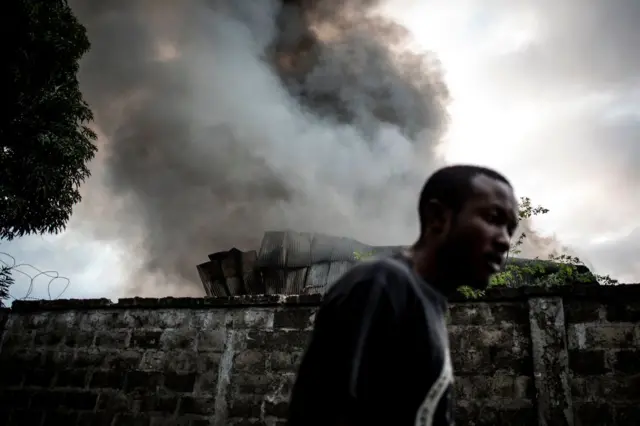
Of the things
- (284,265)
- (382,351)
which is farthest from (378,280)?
(284,265)

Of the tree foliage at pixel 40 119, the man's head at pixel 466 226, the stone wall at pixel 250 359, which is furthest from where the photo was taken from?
the tree foliage at pixel 40 119

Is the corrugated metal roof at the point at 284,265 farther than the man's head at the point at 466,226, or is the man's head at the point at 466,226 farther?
the corrugated metal roof at the point at 284,265

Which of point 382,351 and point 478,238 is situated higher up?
point 478,238

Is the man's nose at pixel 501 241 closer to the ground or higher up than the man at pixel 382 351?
higher up

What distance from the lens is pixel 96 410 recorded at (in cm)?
546

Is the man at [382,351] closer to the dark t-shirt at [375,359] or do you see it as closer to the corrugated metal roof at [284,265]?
the dark t-shirt at [375,359]

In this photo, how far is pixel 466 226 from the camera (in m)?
1.36

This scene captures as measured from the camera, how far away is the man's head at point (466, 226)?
135 centimetres

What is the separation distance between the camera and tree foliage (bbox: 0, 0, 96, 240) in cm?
932

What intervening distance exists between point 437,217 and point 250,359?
13.9 feet

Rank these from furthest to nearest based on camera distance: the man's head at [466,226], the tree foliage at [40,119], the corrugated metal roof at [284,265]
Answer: the corrugated metal roof at [284,265]
the tree foliage at [40,119]
the man's head at [466,226]

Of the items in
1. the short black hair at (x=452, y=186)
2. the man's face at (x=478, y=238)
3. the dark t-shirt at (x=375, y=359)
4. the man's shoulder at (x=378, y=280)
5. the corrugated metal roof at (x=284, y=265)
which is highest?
the corrugated metal roof at (x=284, y=265)

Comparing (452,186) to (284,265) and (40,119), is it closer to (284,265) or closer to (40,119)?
(40,119)

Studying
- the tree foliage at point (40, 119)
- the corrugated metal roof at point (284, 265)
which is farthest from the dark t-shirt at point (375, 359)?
the corrugated metal roof at point (284, 265)
